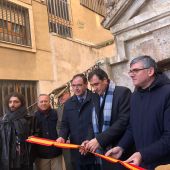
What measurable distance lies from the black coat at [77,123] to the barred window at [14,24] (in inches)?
362

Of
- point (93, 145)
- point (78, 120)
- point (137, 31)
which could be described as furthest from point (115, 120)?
point (137, 31)

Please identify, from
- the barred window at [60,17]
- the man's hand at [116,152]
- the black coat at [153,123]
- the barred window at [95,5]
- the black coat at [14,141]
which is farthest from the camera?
the barred window at [95,5]

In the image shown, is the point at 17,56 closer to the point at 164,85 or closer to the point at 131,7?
the point at 131,7

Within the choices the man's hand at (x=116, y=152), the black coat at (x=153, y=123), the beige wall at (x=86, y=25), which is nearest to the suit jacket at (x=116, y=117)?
the man's hand at (x=116, y=152)

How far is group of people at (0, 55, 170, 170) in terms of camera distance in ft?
10.9

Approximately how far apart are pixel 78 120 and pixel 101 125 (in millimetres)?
531

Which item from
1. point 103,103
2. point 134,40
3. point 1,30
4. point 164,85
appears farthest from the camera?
point 1,30

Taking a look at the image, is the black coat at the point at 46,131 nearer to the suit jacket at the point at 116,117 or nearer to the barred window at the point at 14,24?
the suit jacket at the point at 116,117

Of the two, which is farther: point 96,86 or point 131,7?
point 131,7

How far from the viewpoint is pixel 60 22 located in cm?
1684

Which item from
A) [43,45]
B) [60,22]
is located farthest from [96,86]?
[60,22]

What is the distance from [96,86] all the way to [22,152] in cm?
160

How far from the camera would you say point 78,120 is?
4844 millimetres

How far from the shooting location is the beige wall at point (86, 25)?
18047 millimetres
